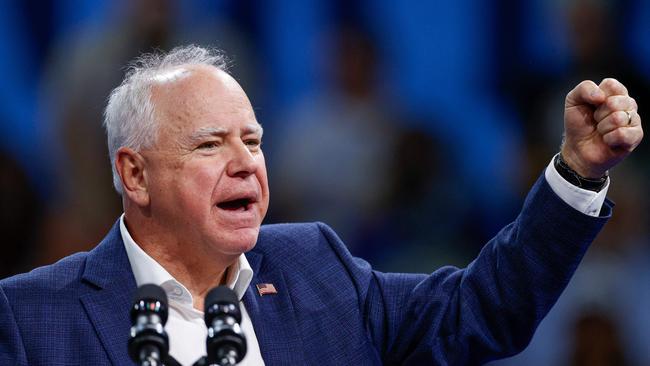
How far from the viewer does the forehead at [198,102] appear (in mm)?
2770

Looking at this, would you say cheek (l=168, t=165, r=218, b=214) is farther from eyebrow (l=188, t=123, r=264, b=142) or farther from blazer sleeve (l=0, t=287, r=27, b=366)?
blazer sleeve (l=0, t=287, r=27, b=366)

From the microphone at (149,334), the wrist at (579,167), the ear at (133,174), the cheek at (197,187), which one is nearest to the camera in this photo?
the microphone at (149,334)

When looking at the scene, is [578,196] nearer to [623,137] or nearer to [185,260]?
[623,137]

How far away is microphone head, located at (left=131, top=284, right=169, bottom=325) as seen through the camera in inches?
80.5

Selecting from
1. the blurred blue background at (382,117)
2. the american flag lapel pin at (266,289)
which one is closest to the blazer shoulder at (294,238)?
the american flag lapel pin at (266,289)

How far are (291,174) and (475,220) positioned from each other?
855 mm

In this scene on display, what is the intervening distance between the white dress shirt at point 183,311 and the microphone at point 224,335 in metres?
0.66

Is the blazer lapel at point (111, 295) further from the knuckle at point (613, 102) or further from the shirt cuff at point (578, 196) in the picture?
the knuckle at point (613, 102)

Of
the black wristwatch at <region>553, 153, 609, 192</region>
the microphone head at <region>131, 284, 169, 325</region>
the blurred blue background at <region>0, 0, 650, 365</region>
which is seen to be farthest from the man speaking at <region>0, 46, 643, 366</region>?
the blurred blue background at <region>0, 0, 650, 365</region>

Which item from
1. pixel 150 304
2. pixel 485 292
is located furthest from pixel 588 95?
pixel 150 304

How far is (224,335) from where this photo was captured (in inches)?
78.4

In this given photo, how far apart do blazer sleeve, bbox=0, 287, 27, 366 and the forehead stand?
58cm

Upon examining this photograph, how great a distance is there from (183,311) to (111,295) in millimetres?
179

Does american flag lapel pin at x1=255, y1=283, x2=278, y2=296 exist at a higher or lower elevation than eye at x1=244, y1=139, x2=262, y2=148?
lower
